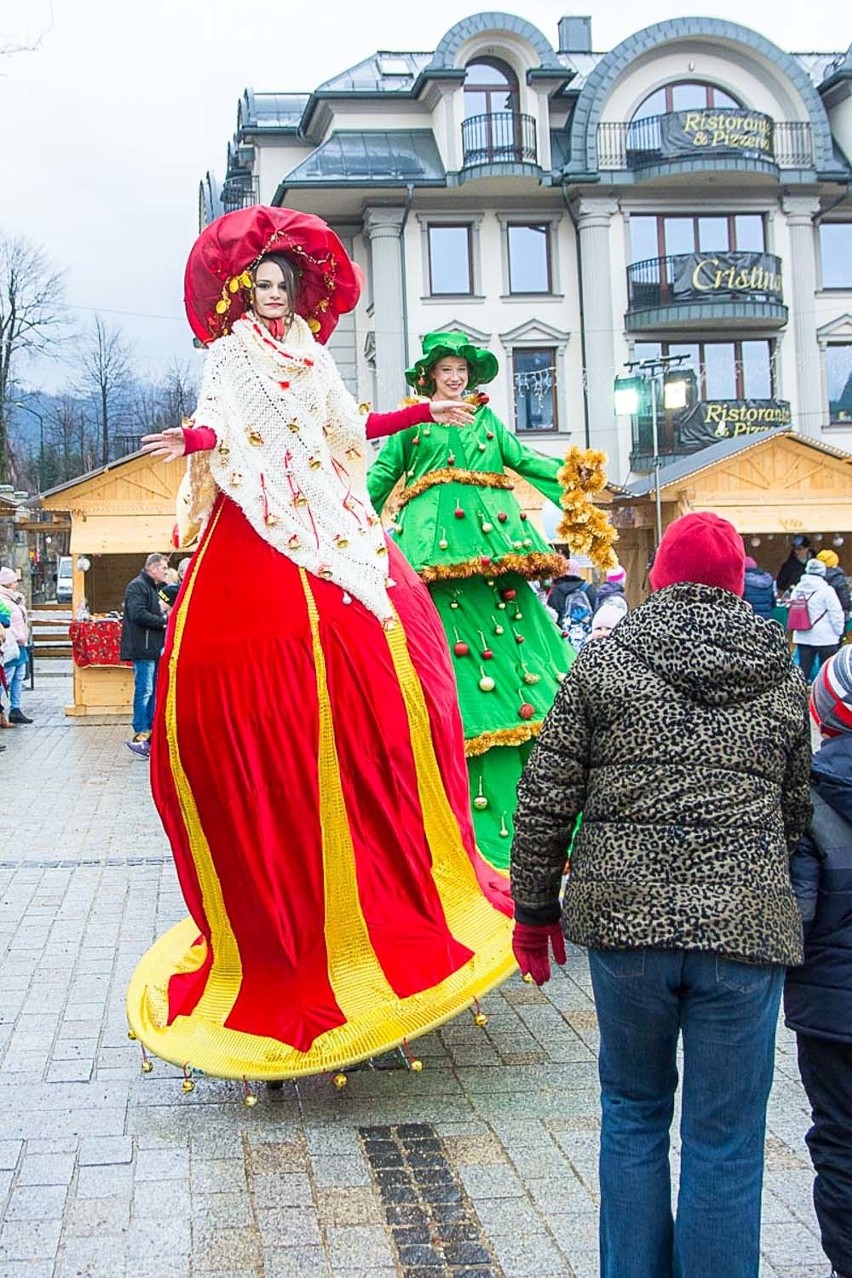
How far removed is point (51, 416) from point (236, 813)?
56064 millimetres

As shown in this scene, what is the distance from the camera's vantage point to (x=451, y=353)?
233 inches

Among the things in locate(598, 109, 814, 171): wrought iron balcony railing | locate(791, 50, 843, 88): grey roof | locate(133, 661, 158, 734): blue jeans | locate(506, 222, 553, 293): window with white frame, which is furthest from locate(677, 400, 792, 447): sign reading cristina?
locate(133, 661, 158, 734): blue jeans

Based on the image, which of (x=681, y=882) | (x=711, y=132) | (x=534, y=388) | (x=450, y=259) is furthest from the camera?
(x=534, y=388)

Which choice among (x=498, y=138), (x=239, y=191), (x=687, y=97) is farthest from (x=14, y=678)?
(x=239, y=191)

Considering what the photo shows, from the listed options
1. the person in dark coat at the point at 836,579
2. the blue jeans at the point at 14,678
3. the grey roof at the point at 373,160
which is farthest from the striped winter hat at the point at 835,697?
the grey roof at the point at 373,160

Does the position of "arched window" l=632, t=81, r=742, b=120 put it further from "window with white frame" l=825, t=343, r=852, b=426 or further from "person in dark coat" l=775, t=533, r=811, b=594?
"person in dark coat" l=775, t=533, r=811, b=594

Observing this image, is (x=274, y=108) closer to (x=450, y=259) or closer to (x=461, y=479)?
(x=450, y=259)

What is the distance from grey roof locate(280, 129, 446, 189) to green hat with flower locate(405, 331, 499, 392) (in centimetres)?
2228

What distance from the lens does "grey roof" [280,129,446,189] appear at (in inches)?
1073

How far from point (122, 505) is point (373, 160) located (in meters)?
14.8

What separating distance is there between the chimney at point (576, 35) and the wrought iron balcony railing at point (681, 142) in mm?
4498

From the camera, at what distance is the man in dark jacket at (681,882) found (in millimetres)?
2588

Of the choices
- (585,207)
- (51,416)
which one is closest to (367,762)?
(585,207)

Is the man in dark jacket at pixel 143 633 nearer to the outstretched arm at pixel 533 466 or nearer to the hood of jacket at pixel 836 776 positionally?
the outstretched arm at pixel 533 466
